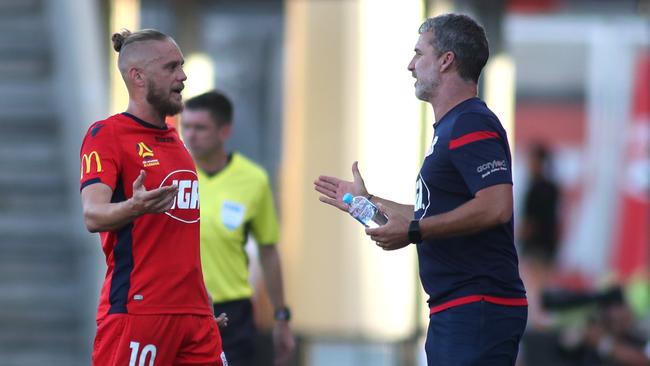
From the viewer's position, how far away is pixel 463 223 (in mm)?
5027

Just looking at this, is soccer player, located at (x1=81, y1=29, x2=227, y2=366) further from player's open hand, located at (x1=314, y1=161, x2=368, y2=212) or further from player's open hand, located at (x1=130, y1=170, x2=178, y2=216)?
player's open hand, located at (x1=314, y1=161, x2=368, y2=212)

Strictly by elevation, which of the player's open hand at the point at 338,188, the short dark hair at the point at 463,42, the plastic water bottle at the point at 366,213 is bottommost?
the plastic water bottle at the point at 366,213

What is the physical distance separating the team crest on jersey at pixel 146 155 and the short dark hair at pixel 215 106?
1998mm

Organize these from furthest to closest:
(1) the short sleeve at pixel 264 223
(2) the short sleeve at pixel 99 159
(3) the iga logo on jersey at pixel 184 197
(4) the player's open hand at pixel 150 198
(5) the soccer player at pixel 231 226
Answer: (1) the short sleeve at pixel 264 223 → (5) the soccer player at pixel 231 226 → (3) the iga logo on jersey at pixel 184 197 → (2) the short sleeve at pixel 99 159 → (4) the player's open hand at pixel 150 198

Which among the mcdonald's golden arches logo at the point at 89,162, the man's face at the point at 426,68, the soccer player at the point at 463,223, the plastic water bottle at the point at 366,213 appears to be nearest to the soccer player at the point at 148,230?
the mcdonald's golden arches logo at the point at 89,162

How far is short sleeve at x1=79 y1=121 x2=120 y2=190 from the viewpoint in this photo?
17.0 feet

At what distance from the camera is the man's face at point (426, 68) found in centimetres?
537

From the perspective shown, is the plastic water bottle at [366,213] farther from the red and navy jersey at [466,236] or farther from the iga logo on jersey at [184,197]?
the iga logo on jersey at [184,197]

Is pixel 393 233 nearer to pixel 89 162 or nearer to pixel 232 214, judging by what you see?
pixel 89 162

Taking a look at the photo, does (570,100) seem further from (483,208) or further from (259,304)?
(483,208)

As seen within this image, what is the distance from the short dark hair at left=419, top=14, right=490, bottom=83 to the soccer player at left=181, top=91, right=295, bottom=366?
217 cm

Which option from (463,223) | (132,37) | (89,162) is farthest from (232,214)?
(463,223)

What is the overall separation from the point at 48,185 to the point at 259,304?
77.8 inches

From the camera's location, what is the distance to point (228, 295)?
282 inches
